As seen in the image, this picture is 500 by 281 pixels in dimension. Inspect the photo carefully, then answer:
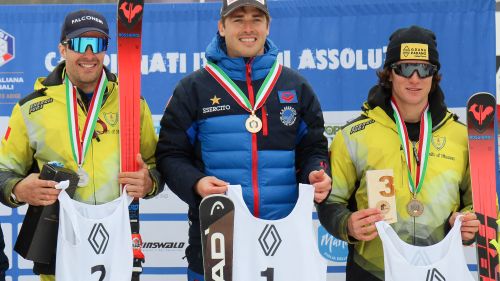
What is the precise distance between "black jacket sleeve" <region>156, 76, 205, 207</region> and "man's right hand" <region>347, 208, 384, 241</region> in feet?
2.15

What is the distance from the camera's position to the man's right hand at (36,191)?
3.01 m

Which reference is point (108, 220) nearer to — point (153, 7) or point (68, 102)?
point (68, 102)

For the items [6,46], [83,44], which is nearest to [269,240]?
[83,44]

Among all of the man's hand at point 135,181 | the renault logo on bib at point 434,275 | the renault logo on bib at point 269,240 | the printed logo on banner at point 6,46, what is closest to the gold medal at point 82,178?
the man's hand at point 135,181

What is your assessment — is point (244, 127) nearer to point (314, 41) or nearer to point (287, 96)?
point (287, 96)

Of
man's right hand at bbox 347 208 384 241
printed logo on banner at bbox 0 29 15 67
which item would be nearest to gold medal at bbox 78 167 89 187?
man's right hand at bbox 347 208 384 241

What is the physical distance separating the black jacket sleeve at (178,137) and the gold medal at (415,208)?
0.89 meters

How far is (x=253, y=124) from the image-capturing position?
3039 mm

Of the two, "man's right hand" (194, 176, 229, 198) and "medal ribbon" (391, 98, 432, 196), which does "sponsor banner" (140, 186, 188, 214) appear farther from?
"medal ribbon" (391, 98, 432, 196)

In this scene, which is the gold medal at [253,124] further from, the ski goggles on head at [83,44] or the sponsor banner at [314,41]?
the sponsor banner at [314,41]

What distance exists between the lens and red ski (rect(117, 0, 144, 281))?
3.18 m

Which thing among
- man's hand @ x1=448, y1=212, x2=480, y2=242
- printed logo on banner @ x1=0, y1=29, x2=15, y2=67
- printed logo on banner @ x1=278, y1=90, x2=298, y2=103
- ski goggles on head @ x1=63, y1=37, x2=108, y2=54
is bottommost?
man's hand @ x1=448, y1=212, x2=480, y2=242

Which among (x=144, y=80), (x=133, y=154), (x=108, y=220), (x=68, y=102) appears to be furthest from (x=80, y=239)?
(x=144, y=80)

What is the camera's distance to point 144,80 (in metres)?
5.09
